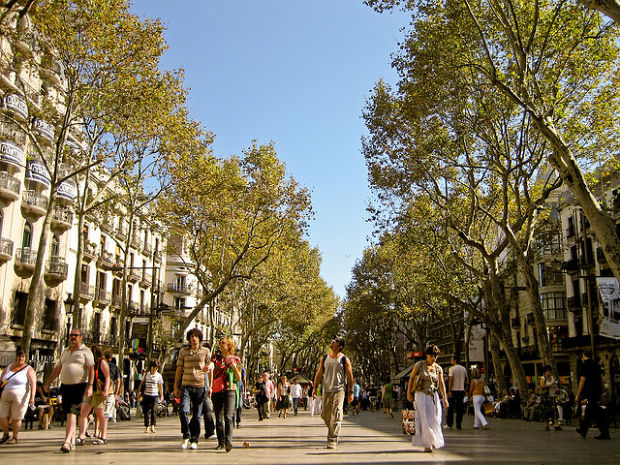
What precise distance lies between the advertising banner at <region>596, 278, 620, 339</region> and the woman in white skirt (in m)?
12.2

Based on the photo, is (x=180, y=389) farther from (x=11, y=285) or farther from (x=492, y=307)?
(x=11, y=285)

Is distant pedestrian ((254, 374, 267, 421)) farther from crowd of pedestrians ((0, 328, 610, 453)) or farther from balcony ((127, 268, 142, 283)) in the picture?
balcony ((127, 268, 142, 283))

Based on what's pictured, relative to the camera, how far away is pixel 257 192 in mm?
28172

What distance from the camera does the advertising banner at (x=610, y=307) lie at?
20562 mm

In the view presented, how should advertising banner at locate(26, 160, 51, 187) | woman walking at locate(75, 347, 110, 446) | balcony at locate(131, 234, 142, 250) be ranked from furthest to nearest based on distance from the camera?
balcony at locate(131, 234, 142, 250), advertising banner at locate(26, 160, 51, 187), woman walking at locate(75, 347, 110, 446)

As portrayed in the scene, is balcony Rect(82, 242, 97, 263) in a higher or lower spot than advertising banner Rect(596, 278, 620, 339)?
higher

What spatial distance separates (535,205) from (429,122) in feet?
14.6

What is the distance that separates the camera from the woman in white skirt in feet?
32.9

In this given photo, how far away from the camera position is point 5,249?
1166 inches

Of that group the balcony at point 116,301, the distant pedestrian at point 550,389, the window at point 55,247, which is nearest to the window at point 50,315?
the window at point 55,247

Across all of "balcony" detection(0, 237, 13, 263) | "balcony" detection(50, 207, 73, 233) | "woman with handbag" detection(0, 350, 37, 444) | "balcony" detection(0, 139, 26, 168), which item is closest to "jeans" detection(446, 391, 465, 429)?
"woman with handbag" detection(0, 350, 37, 444)

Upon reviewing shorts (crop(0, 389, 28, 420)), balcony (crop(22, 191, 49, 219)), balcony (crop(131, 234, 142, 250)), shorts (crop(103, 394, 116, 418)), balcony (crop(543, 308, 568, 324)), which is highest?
balcony (crop(131, 234, 142, 250))

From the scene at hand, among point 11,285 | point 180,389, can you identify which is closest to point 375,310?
point 11,285

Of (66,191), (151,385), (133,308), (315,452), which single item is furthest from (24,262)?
(315,452)
